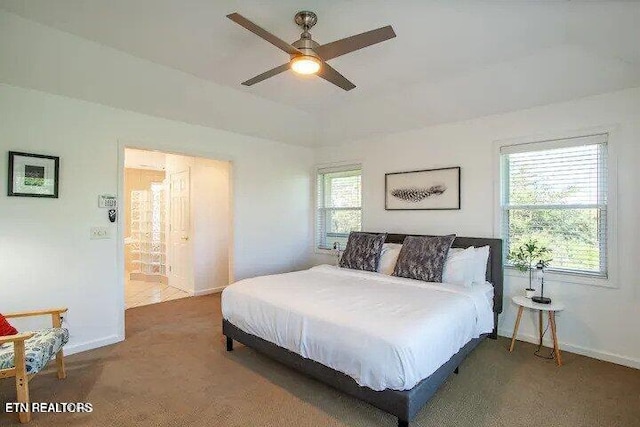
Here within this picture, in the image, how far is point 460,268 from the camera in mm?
3273

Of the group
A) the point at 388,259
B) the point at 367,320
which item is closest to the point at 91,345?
the point at 367,320

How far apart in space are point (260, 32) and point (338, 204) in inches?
147

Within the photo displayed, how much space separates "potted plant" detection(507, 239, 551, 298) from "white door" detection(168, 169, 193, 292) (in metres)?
4.85

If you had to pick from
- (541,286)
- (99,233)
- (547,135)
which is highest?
(547,135)

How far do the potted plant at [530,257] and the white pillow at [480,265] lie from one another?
0.34 meters

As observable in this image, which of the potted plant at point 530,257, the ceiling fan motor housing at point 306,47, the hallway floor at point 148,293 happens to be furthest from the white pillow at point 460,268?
the hallway floor at point 148,293

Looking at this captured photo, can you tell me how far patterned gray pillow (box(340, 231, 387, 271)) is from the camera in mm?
3945

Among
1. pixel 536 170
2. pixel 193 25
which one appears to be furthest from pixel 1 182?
pixel 536 170

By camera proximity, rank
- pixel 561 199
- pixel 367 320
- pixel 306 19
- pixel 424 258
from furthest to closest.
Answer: pixel 424 258 → pixel 561 199 → pixel 306 19 → pixel 367 320

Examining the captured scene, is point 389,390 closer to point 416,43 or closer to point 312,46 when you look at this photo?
point 312,46

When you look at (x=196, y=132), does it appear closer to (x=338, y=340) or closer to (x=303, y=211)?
(x=303, y=211)

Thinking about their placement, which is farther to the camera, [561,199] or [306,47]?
[561,199]

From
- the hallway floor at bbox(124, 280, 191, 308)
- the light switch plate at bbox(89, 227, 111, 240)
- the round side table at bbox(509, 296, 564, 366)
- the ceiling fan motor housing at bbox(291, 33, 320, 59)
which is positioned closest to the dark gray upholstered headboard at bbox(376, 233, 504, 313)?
the round side table at bbox(509, 296, 564, 366)

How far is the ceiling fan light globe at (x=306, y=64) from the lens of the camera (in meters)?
2.17
